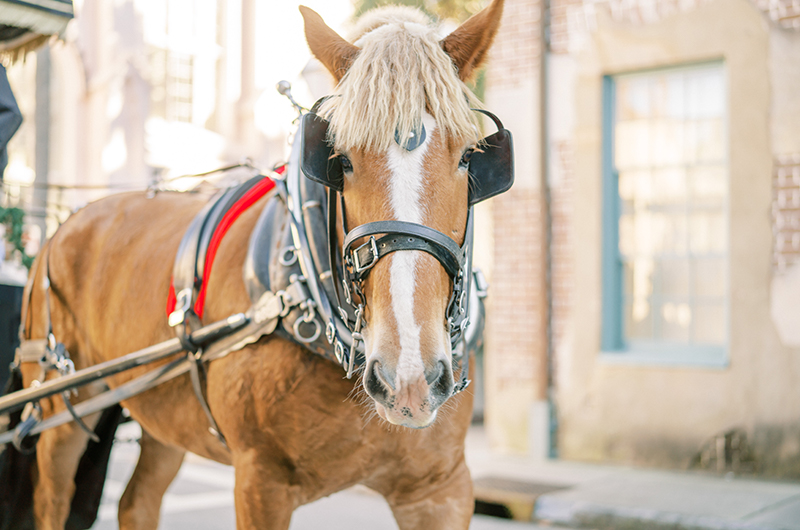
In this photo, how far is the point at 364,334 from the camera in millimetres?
1789

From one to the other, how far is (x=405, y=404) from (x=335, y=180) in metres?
0.60

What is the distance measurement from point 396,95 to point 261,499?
1187mm

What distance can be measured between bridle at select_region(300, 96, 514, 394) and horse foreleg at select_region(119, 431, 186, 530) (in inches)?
67.0

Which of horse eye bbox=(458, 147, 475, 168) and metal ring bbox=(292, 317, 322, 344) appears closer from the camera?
horse eye bbox=(458, 147, 475, 168)

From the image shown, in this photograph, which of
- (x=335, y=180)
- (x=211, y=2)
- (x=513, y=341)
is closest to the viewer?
(x=335, y=180)

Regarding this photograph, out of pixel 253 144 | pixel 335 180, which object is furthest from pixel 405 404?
pixel 253 144

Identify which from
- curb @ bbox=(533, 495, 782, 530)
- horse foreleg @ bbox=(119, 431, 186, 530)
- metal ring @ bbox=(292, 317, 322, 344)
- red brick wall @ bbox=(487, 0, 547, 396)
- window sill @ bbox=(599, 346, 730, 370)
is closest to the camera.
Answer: metal ring @ bbox=(292, 317, 322, 344)

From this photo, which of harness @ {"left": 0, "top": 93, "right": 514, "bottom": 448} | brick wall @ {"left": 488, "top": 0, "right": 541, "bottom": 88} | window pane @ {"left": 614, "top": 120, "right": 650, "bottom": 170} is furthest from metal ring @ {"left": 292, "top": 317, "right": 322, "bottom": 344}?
brick wall @ {"left": 488, "top": 0, "right": 541, "bottom": 88}

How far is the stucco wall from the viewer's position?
19.2ft

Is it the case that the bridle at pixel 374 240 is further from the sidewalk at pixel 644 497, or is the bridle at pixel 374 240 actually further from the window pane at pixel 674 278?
the window pane at pixel 674 278

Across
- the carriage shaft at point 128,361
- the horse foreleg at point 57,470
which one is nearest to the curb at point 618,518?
the horse foreleg at point 57,470

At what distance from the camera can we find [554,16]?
6930 mm

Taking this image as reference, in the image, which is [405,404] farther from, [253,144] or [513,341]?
[253,144]

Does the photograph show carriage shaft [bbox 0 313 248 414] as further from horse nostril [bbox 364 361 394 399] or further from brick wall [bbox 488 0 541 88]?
brick wall [bbox 488 0 541 88]
